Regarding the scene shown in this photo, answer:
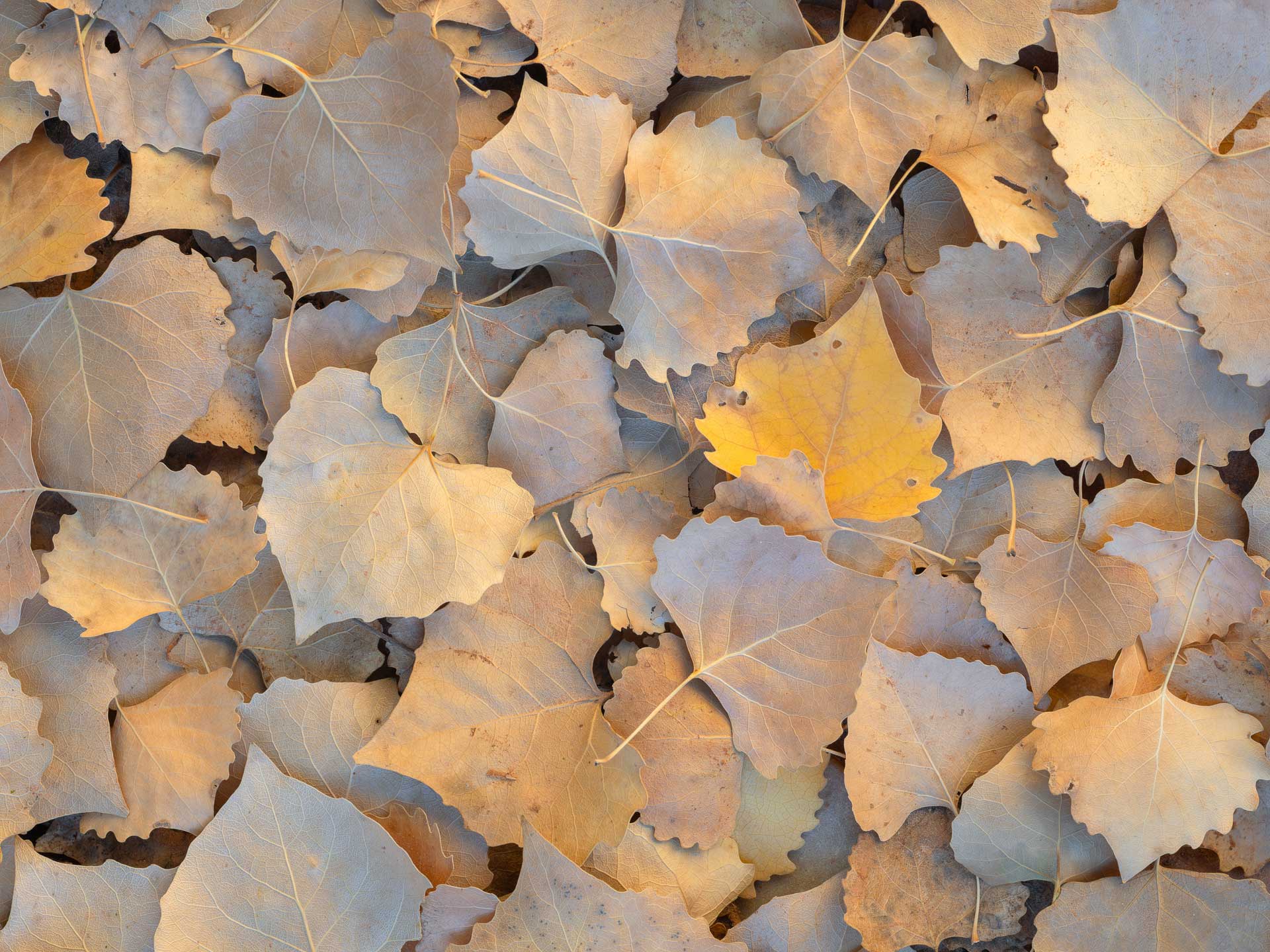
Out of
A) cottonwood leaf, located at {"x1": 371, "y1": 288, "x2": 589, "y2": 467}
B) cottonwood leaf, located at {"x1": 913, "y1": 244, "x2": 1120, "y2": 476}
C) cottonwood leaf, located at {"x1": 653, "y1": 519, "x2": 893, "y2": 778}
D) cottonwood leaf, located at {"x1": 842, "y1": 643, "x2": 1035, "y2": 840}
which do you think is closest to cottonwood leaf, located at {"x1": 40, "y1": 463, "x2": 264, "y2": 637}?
cottonwood leaf, located at {"x1": 371, "y1": 288, "x2": 589, "y2": 467}

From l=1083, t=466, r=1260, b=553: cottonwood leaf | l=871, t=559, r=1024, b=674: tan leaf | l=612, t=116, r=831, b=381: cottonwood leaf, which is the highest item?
l=612, t=116, r=831, b=381: cottonwood leaf

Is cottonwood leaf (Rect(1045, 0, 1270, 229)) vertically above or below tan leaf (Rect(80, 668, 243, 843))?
above

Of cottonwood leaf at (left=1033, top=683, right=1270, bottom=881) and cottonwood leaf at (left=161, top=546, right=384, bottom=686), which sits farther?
cottonwood leaf at (left=161, top=546, right=384, bottom=686)

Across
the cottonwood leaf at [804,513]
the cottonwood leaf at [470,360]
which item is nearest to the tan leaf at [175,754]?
the cottonwood leaf at [470,360]

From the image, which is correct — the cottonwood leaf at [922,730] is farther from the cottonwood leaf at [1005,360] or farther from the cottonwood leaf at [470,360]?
the cottonwood leaf at [470,360]

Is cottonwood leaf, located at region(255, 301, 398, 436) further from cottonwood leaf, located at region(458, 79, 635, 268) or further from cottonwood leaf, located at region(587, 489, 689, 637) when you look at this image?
cottonwood leaf, located at region(587, 489, 689, 637)
